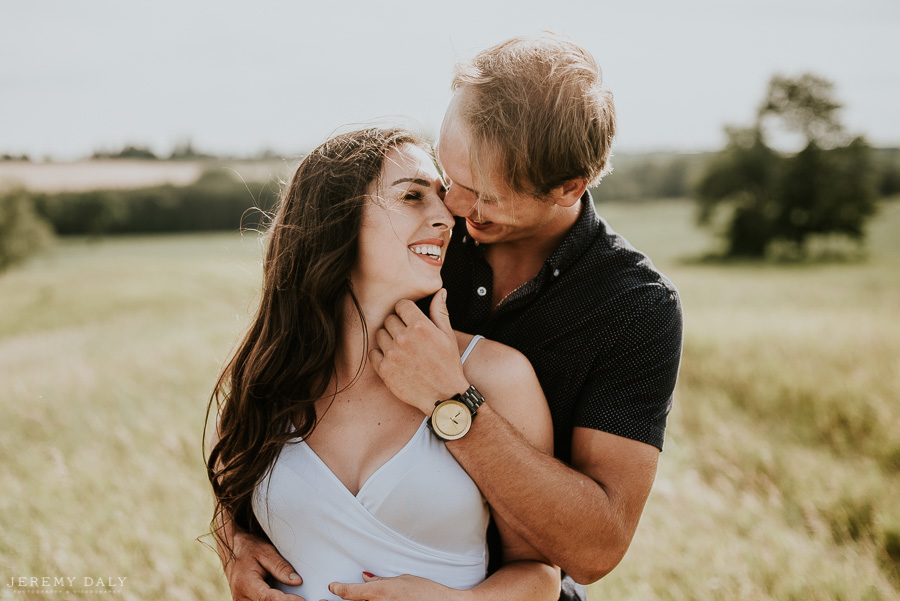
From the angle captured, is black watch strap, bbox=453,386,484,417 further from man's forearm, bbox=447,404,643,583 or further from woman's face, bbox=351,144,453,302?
woman's face, bbox=351,144,453,302

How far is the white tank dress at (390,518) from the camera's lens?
78.7 inches

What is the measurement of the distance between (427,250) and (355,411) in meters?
0.65

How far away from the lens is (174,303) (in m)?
19.4

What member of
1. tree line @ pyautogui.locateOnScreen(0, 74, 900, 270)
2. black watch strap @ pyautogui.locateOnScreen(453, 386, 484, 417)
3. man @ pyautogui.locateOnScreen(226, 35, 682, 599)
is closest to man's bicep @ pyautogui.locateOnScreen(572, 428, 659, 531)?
man @ pyautogui.locateOnScreen(226, 35, 682, 599)

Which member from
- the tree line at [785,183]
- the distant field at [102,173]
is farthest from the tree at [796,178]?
the distant field at [102,173]

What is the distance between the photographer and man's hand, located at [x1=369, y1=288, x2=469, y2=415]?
202cm

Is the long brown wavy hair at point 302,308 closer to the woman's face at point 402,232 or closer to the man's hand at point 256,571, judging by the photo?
the woman's face at point 402,232

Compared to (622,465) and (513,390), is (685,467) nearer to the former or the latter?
(622,465)

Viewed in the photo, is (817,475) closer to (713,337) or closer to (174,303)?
(713,337)

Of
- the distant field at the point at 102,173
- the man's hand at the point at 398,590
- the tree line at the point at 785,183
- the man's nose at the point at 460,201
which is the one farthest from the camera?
the tree line at the point at 785,183

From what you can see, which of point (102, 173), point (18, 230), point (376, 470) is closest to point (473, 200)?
point (376, 470)

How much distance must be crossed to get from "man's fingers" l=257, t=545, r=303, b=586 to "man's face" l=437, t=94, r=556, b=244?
143 cm

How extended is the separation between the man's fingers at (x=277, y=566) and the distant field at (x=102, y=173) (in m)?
14.8

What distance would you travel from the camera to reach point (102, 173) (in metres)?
23.7
